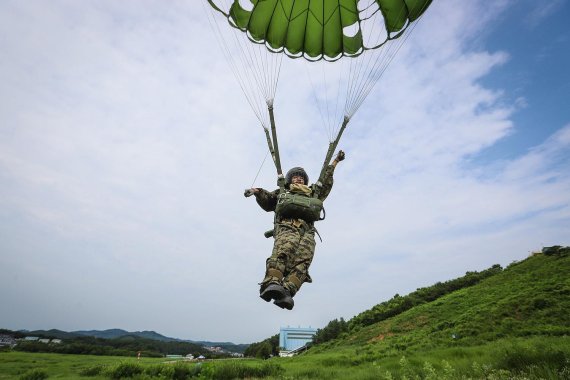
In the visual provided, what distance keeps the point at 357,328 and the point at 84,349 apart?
128 ft

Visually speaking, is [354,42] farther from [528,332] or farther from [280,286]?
[528,332]

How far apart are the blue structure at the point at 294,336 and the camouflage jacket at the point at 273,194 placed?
73800 mm

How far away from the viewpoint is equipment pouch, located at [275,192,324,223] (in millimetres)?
5293

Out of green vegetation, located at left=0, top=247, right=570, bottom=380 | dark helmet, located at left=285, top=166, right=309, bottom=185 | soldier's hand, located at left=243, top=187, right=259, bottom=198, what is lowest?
green vegetation, located at left=0, top=247, right=570, bottom=380

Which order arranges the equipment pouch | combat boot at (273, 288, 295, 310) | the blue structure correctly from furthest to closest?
the blue structure → the equipment pouch → combat boot at (273, 288, 295, 310)

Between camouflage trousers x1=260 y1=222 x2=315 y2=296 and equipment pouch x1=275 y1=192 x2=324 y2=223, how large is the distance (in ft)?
0.50

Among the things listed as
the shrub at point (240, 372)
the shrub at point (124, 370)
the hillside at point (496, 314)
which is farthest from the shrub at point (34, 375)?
the hillside at point (496, 314)

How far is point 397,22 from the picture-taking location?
703cm

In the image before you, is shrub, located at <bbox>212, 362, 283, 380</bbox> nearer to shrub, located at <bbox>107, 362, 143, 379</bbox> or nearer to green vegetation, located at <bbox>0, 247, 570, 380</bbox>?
green vegetation, located at <bbox>0, 247, 570, 380</bbox>

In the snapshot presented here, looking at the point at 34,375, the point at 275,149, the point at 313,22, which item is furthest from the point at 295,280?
the point at 34,375

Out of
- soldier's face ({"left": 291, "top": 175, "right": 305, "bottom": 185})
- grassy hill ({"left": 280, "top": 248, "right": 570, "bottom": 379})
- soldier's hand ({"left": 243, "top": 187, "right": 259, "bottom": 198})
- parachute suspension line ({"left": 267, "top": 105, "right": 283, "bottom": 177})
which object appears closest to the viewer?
soldier's hand ({"left": 243, "top": 187, "right": 259, "bottom": 198})

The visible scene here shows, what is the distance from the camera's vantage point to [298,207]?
5297 millimetres

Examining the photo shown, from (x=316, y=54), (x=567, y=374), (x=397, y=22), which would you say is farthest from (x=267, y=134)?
(x=567, y=374)

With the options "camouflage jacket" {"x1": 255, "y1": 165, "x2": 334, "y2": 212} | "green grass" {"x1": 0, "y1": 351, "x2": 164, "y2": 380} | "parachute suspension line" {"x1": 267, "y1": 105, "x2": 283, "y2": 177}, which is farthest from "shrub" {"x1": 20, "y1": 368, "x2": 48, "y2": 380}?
"parachute suspension line" {"x1": 267, "y1": 105, "x2": 283, "y2": 177}
